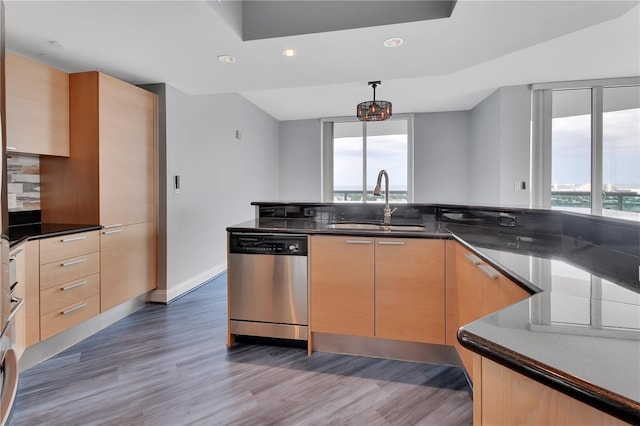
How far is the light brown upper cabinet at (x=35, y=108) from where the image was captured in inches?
85.4

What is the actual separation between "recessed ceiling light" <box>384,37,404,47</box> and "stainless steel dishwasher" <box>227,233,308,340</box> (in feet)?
4.94

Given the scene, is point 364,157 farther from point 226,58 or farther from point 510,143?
point 226,58

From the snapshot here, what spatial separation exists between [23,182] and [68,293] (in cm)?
102

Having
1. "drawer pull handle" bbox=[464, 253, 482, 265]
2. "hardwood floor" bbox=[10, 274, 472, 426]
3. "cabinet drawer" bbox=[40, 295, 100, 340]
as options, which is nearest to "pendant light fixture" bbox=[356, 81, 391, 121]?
"drawer pull handle" bbox=[464, 253, 482, 265]

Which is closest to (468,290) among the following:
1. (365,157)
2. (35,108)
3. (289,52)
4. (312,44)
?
(312,44)

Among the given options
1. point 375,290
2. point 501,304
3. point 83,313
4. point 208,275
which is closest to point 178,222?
point 208,275

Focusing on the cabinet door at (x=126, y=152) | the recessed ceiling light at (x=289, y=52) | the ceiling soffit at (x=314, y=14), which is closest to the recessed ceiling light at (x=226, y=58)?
the ceiling soffit at (x=314, y=14)

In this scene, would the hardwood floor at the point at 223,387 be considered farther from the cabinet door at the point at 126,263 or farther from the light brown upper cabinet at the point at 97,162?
the light brown upper cabinet at the point at 97,162

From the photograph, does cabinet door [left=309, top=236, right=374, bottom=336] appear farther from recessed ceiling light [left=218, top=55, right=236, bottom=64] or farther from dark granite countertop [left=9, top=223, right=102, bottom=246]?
dark granite countertop [left=9, top=223, right=102, bottom=246]

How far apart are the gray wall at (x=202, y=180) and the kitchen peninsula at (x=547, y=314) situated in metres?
1.51

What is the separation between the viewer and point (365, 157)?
21.1ft

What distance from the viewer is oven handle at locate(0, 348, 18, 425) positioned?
1395mm

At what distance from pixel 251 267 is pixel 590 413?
6.75 feet

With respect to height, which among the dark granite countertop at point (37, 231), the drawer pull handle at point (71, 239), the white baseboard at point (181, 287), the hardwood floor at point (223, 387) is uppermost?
the dark granite countertop at point (37, 231)
